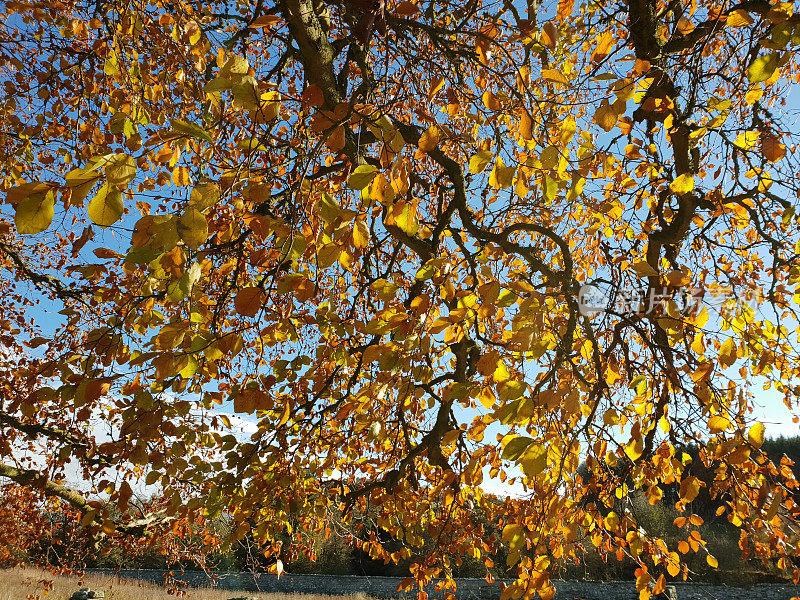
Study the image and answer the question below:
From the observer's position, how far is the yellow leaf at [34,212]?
86cm

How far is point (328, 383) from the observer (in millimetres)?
3076

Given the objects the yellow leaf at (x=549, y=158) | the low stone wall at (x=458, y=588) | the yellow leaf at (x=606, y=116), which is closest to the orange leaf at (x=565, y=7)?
the yellow leaf at (x=606, y=116)

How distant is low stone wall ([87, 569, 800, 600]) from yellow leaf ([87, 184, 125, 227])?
820cm

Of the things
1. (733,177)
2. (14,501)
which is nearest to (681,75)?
(733,177)

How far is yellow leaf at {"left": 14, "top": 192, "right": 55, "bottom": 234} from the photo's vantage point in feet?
2.82

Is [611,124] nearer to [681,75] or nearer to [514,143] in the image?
[681,75]

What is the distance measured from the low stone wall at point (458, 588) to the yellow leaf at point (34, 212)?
→ 8193 mm

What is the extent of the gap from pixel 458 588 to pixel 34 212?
13.9 metres

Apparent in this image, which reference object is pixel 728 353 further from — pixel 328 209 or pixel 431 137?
pixel 328 209

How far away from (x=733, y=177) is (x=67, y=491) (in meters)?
6.48

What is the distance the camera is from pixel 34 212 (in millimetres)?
870

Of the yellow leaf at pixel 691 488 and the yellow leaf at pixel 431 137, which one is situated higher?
the yellow leaf at pixel 431 137

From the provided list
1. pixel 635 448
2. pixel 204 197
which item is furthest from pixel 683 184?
pixel 204 197

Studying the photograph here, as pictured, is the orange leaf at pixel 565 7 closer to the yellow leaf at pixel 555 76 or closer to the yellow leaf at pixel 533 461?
the yellow leaf at pixel 555 76
